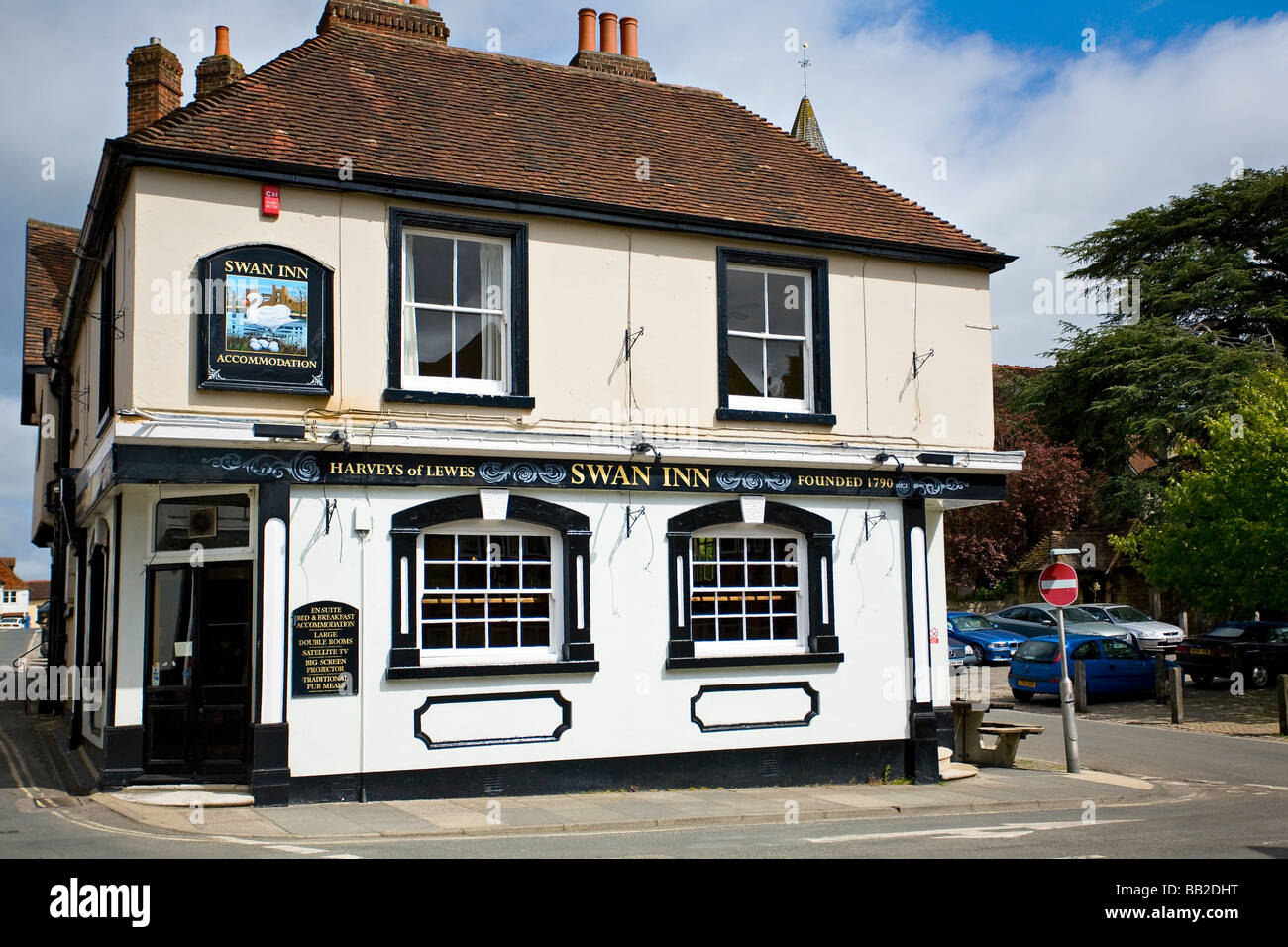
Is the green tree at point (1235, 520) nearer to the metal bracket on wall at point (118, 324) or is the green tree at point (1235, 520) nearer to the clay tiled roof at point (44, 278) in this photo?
the metal bracket on wall at point (118, 324)

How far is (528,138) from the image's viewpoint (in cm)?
1485

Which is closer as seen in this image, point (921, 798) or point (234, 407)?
point (234, 407)

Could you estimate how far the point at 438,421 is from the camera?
42.3 feet

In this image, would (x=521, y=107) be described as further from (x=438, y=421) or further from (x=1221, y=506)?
(x=1221, y=506)

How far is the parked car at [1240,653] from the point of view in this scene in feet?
92.0

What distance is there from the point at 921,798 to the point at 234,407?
8437 millimetres

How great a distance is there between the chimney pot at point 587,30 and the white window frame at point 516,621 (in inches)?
328

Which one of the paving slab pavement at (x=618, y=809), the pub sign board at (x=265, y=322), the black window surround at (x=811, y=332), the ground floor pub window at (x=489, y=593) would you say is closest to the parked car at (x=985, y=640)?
the paving slab pavement at (x=618, y=809)

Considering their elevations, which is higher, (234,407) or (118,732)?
(234,407)

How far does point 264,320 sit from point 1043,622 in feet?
83.8

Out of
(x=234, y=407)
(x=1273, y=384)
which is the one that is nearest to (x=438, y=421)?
(x=234, y=407)

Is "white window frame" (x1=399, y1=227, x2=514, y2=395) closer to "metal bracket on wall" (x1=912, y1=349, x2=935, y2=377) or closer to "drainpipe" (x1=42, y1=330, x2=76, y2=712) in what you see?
"metal bracket on wall" (x1=912, y1=349, x2=935, y2=377)

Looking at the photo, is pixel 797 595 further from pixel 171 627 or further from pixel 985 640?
pixel 985 640
